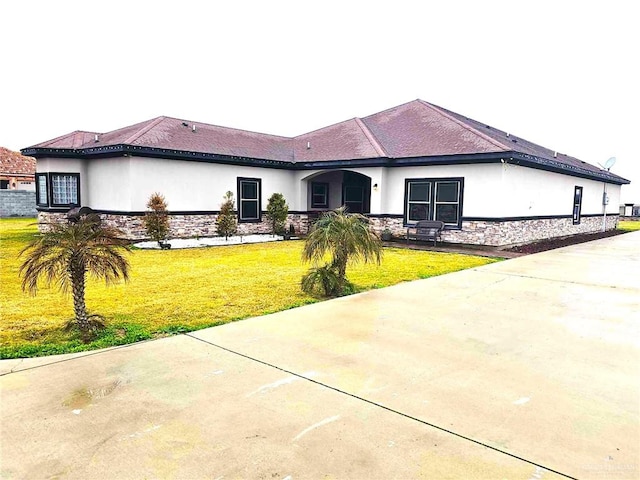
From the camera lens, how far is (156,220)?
47.0ft

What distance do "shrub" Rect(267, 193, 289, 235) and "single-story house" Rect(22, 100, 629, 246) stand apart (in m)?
0.69

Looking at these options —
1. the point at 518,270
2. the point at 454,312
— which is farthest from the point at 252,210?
the point at 454,312

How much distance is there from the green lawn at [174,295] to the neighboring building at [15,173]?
90.6 ft

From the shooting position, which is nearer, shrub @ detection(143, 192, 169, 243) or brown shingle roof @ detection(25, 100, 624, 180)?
shrub @ detection(143, 192, 169, 243)

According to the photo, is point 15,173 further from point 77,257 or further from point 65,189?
point 77,257

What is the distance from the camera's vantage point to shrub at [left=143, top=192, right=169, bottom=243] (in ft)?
46.9

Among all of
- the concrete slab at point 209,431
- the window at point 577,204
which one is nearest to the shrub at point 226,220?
the concrete slab at point 209,431

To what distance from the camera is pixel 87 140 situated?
18.5 meters

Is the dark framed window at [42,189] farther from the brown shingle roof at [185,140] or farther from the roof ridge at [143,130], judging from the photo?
the roof ridge at [143,130]

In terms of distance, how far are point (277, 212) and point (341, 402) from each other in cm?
1479

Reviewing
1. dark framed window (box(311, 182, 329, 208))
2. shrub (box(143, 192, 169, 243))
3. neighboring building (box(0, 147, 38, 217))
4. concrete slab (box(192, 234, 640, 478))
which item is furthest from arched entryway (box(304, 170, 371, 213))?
neighboring building (box(0, 147, 38, 217))

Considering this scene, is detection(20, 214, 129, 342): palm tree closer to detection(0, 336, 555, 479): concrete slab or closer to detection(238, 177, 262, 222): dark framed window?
detection(0, 336, 555, 479): concrete slab

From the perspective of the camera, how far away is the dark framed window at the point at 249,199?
58.5ft

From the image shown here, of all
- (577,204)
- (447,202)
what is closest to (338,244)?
(447,202)
